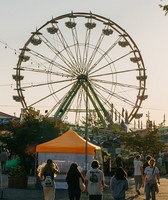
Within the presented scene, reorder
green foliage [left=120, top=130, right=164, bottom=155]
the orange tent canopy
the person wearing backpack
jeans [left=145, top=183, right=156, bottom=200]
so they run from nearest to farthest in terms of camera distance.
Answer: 1. the person wearing backpack
2. jeans [left=145, top=183, right=156, bottom=200]
3. the orange tent canopy
4. green foliage [left=120, top=130, right=164, bottom=155]

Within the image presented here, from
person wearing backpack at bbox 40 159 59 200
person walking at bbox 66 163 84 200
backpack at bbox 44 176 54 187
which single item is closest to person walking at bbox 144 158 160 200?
person wearing backpack at bbox 40 159 59 200

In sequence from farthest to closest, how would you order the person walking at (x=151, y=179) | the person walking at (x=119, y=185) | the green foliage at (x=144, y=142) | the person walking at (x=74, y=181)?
the green foliage at (x=144, y=142), the person walking at (x=151, y=179), the person walking at (x=74, y=181), the person walking at (x=119, y=185)

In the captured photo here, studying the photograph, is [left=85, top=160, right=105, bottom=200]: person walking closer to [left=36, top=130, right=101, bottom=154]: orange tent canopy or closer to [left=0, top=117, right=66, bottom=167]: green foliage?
[left=36, top=130, right=101, bottom=154]: orange tent canopy

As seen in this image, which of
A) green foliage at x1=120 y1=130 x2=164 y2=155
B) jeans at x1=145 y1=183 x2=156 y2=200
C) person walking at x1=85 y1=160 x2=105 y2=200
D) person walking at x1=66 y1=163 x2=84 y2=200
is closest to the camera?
person walking at x1=85 y1=160 x2=105 y2=200

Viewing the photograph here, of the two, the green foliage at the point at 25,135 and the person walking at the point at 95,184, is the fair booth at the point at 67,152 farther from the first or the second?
the green foliage at the point at 25,135

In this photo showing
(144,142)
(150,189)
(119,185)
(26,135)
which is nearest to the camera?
(119,185)

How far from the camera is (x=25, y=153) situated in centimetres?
3566

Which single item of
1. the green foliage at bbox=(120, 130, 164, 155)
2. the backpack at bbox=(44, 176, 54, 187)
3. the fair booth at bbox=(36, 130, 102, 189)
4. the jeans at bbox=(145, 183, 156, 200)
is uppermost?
the green foliage at bbox=(120, 130, 164, 155)

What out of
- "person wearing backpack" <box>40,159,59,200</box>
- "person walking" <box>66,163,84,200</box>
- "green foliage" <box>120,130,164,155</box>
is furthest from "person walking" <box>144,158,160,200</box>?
"green foliage" <box>120,130,164,155</box>

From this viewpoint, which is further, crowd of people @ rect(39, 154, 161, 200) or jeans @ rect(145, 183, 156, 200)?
Answer: jeans @ rect(145, 183, 156, 200)

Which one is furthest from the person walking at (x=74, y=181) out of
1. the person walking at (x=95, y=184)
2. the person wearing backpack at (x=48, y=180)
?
the person wearing backpack at (x=48, y=180)

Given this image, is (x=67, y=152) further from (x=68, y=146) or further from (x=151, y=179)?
(x=151, y=179)

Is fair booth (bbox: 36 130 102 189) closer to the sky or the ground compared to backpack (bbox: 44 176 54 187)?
closer to the sky

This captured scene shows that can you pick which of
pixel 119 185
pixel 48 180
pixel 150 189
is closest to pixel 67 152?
pixel 150 189
